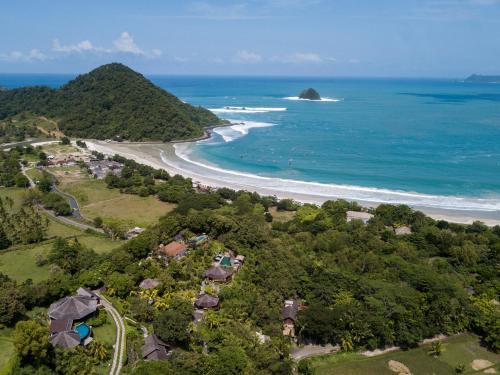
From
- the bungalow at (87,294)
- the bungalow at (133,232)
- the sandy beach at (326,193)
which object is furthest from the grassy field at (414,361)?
the sandy beach at (326,193)

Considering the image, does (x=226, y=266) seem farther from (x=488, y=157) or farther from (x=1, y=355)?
(x=488, y=157)

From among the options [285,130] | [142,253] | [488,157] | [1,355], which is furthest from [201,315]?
[285,130]

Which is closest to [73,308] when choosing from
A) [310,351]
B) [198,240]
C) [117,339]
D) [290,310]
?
[117,339]

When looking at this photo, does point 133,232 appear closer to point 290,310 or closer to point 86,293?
point 86,293

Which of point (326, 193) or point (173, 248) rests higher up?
point (326, 193)

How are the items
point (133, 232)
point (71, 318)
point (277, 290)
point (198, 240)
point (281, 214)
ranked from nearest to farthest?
point (71, 318) < point (277, 290) < point (198, 240) < point (133, 232) < point (281, 214)
